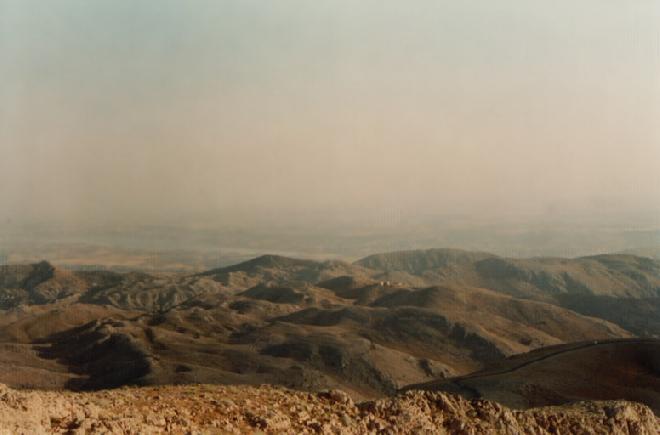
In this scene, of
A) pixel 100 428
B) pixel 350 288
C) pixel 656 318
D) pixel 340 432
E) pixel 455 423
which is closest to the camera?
pixel 100 428

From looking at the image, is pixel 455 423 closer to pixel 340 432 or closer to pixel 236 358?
pixel 340 432

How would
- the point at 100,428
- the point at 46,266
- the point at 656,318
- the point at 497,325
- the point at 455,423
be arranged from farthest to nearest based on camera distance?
1. the point at 46,266
2. the point at 656,318
3. the point at 497,325
4. the point at 455,423
5. the point at 100,428

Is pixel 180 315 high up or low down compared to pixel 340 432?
down

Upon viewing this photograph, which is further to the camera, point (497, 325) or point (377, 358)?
point (497, 325)

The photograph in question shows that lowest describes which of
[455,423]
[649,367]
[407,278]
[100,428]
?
[407,278]

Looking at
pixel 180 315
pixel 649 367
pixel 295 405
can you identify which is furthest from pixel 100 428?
pixel 180 315

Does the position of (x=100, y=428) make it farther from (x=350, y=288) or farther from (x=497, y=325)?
(x=350, y=288)

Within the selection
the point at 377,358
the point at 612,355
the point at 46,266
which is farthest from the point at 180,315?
the point at 46,266
